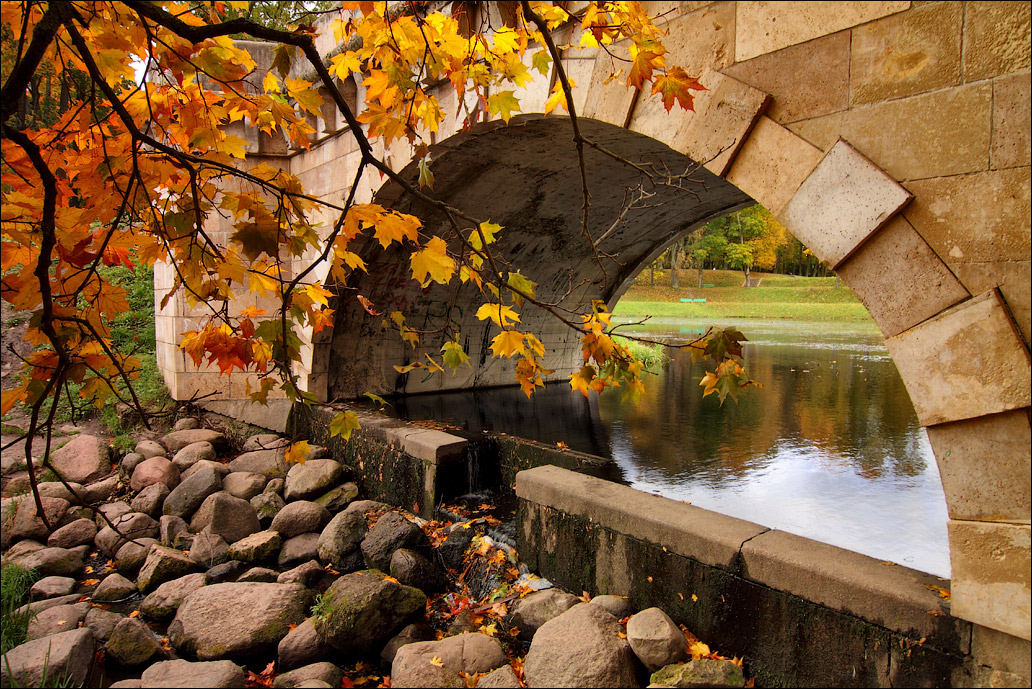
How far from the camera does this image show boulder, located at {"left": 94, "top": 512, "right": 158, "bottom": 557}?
16.3 feet

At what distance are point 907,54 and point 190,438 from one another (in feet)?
23.0

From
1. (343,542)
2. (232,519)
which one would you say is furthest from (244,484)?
(343,542)

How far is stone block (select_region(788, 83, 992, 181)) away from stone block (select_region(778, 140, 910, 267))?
0.17 ft

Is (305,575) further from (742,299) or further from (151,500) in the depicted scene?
(742,299)

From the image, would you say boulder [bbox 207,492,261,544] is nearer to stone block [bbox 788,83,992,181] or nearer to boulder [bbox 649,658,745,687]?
boulder [bbox 649,658,745,687]

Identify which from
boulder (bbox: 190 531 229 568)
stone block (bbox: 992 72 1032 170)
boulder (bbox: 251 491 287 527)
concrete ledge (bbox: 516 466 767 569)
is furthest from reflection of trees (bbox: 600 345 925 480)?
stone block (bbox: 992 72 1032 170)

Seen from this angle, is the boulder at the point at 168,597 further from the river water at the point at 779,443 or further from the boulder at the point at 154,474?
the river water at the point at 779,443

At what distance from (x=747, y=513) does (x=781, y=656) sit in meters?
2.06

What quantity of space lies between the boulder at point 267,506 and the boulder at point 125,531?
0.79 m

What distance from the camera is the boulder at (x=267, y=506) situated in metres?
5.40

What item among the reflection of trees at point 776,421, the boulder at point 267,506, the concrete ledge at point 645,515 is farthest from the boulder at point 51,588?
the reflection of trees at point 776,421

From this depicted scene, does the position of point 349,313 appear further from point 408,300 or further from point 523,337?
point 523,337

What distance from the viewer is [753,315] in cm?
2911

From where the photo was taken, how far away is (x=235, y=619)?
365 centimetres
